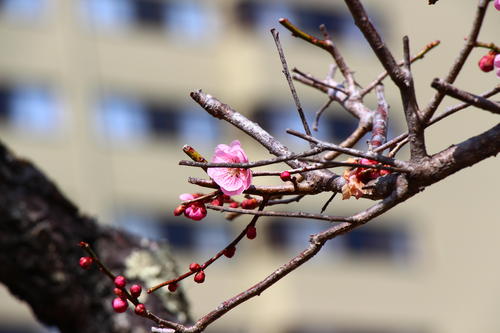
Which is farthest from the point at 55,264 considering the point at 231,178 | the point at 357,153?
the point at 357,153

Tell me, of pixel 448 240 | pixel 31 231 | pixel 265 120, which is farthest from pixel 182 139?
pixel 31 231

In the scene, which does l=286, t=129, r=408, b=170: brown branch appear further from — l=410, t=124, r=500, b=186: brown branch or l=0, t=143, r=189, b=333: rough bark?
l=0, t=143, r=189, b=333: rough bark

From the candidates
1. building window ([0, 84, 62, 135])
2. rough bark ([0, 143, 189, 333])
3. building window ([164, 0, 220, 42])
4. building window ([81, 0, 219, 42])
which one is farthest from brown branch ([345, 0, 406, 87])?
building window ([164, 0, 220, 42])

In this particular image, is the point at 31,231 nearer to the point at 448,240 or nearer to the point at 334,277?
the point at 334,277

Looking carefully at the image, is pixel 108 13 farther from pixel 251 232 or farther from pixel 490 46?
pixel 490 46

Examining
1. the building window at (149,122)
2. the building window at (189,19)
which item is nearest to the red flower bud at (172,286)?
the building window at (149,122)

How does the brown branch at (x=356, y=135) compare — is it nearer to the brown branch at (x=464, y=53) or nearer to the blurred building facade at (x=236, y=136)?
the brown branch at (x=464, y=53)
